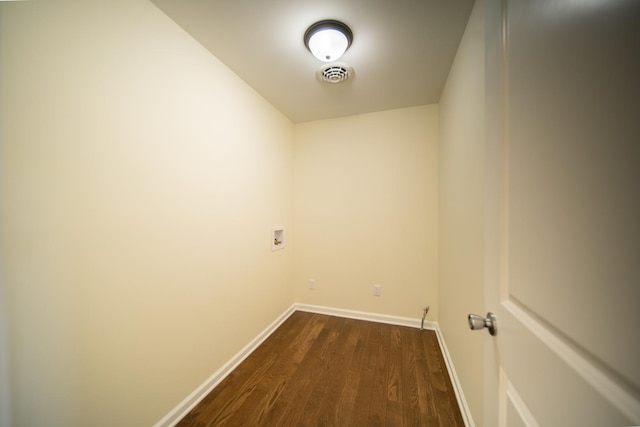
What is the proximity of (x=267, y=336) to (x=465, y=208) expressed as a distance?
6.78 ft

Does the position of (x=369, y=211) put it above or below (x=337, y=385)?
above

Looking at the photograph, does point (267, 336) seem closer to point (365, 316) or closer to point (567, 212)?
point (365, 316)

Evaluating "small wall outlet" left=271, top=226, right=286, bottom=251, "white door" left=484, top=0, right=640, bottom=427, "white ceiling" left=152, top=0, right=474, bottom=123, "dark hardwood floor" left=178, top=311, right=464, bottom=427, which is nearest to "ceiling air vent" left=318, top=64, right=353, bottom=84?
"white ceiling" left=152, top=0, right=474, bottom=123

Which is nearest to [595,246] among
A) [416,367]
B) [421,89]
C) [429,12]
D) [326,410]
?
[429,12]

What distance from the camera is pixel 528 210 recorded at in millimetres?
485

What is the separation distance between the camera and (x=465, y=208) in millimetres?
1370

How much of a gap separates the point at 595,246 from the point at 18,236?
5.03 ft

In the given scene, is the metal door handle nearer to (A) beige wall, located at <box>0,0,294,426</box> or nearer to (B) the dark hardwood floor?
(B) the dark hardwood floor

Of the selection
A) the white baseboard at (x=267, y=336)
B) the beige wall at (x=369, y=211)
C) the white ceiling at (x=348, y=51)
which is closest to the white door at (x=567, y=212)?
the white ceiling at (x=348, y=51)

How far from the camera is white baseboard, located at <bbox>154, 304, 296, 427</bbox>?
49.9 inches

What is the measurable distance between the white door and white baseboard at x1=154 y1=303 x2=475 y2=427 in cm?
118

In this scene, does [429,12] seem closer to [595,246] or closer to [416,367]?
[595,246]

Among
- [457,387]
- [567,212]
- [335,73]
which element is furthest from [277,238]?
[567,212]

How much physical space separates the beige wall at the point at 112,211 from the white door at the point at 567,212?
4.94 feet
